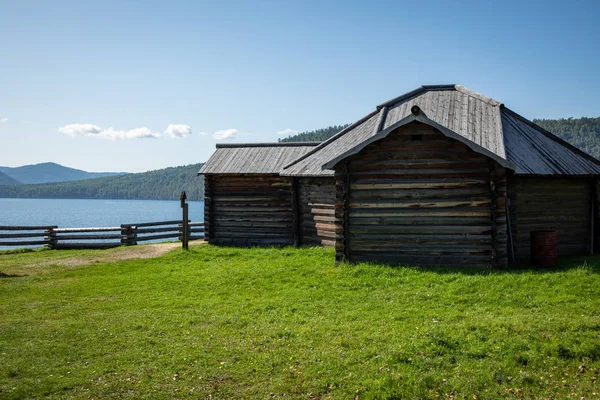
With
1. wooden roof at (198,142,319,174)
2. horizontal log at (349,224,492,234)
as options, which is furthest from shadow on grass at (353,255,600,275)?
wooden roof at (198,142,319,174)

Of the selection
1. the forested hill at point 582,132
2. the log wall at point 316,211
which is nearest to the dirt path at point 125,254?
the log wall at point 316,211

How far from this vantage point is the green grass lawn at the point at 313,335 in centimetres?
830

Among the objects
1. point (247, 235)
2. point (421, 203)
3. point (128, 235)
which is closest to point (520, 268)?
point (421, 203)

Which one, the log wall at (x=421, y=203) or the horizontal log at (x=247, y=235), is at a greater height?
the log wall at (x=421, y=203)

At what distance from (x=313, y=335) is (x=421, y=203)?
749 cm

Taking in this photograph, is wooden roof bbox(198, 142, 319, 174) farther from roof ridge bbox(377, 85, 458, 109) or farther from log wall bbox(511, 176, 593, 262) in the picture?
log wall bbox(511, 176, 593, 262)

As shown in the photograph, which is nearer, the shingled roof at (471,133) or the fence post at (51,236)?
the shingled roof at (471,133)

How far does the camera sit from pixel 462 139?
15.4m

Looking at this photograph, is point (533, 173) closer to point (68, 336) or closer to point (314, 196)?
point (314, 196)

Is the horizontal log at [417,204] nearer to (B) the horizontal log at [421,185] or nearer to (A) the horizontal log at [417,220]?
(A) the horizontal log at [417,220]

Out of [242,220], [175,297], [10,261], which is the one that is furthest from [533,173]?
[10,261]

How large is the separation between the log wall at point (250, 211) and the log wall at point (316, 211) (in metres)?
0.89

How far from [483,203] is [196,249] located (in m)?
13.8

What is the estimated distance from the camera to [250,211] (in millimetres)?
26016
